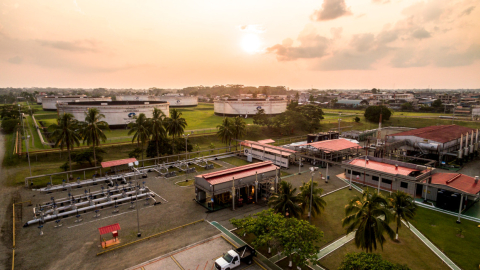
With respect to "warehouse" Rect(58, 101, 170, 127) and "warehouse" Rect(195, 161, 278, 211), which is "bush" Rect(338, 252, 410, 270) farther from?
"warehouse" Rect(58, 101, 170, 127)

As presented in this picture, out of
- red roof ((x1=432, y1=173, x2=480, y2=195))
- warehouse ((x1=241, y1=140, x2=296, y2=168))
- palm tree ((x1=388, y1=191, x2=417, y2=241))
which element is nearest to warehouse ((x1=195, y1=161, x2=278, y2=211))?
warehouse ((x1=241, y1=140, x2=296, y2=168))

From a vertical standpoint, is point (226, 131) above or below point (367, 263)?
above

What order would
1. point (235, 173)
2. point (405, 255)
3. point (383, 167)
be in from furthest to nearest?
1. point (383, 167)
2. point (235, 173)
3. point (405, 255)

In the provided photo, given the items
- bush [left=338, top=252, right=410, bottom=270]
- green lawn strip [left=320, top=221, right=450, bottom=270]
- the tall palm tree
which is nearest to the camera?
bush [left=338, top=252, right=410, bottom=270]

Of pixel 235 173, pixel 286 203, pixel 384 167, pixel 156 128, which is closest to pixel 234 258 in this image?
pixel 286 203

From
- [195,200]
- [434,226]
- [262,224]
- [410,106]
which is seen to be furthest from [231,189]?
[410,106]

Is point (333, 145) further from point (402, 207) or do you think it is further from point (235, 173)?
point (402, 207)

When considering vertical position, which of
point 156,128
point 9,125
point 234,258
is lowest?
point 234,258
